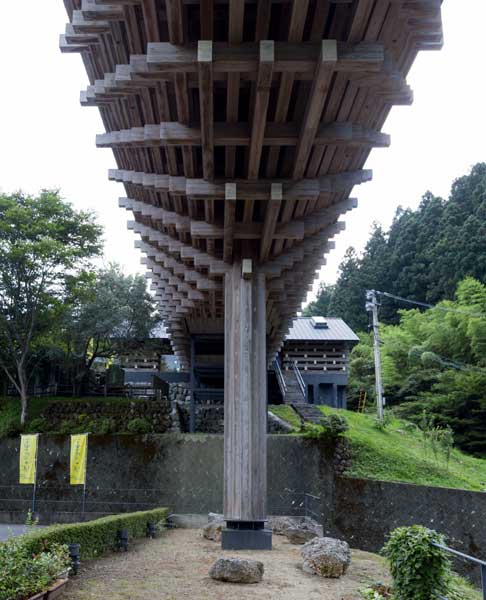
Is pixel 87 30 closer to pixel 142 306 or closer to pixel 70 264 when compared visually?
pixel 70 264

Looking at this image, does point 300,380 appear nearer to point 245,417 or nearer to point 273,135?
point 245,417

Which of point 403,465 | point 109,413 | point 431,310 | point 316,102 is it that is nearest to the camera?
point 316,102

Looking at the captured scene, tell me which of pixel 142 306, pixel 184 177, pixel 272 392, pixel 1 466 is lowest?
pixel 1 466

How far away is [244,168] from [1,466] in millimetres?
14187

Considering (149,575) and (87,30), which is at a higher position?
(87,30)

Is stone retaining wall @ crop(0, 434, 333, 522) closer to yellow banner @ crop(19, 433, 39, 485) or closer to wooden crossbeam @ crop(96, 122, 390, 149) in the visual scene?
yellow banner @ crop(19, 433, 39, 485)

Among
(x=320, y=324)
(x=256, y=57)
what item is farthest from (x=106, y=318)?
(x=256, y=57)

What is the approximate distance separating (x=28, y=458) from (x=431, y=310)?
2566cm

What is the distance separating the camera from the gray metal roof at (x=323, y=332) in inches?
1038

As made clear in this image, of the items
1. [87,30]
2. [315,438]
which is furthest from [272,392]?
[87,30]

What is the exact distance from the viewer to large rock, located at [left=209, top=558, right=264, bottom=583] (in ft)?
21.7

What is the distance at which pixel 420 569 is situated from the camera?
520 centimetres

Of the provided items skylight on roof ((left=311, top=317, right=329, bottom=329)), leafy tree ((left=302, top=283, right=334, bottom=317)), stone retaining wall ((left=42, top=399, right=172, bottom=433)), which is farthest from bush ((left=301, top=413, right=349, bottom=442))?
leafy tree ((left=302, top=283, right=334, bottom=317))

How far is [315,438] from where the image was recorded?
15883 millimetres
